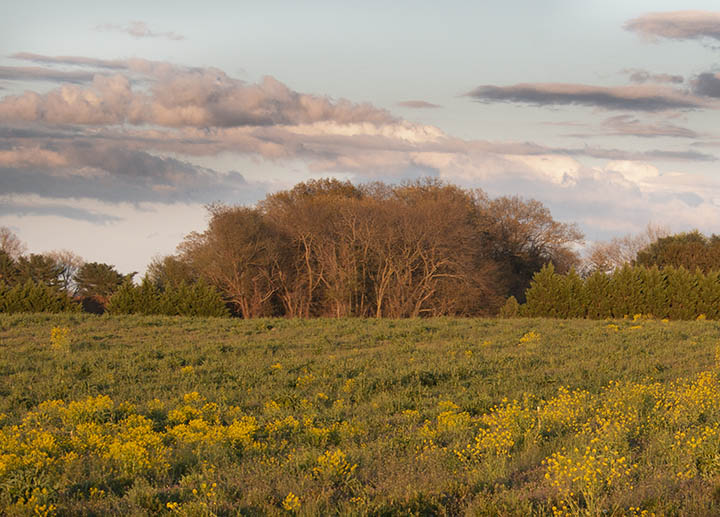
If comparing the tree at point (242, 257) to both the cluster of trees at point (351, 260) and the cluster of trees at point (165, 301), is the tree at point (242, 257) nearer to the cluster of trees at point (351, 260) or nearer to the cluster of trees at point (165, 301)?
the cluster of trees at point (351, 260)

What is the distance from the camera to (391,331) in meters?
23.1

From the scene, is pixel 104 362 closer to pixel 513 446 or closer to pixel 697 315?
pixel 513 446

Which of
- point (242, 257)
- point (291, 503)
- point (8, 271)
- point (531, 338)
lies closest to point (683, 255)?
point (242, 257)

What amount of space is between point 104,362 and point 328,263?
96.2 ft

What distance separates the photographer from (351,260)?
4422cm

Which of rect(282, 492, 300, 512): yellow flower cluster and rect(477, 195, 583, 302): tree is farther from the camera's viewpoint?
rect(477, 195, 583, 302): tree

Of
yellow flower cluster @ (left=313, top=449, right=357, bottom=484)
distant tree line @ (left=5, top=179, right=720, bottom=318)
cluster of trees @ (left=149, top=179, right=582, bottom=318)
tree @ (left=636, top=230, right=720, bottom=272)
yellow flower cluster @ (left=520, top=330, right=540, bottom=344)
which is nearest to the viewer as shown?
yellow flower cluster @ (left=313, top=449, right=357, bottom=484)

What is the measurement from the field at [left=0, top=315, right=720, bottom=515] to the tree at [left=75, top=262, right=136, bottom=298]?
42588 mm

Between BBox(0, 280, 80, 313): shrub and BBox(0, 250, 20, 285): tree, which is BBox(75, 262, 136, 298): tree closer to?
BBox(0, 250, 20, 285): tree

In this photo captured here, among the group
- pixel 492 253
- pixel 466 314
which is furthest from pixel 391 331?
pixel 492 253

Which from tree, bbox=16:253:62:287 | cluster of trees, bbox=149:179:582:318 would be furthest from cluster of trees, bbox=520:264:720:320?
tree, bbox=16:253:62:287

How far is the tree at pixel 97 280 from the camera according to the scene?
60.1m

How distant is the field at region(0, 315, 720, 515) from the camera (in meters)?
6.64

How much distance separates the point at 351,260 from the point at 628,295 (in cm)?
1718
